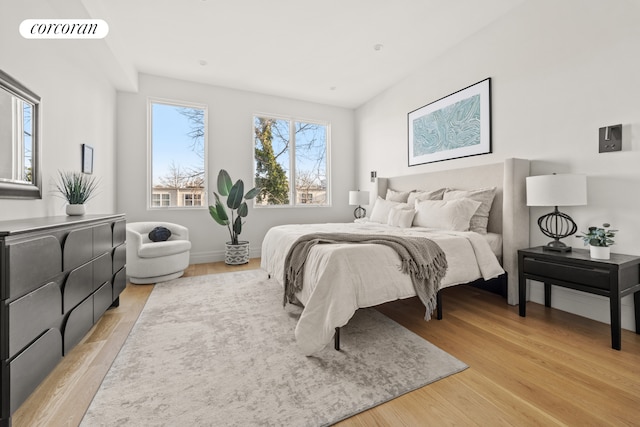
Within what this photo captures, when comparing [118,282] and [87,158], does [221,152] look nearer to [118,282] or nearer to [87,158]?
[87,158]

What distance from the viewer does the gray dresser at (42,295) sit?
3.73 feet

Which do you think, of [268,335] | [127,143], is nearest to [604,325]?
[268,335]

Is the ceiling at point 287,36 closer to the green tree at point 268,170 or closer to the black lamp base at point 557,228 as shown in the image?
the green tree at point 268,170

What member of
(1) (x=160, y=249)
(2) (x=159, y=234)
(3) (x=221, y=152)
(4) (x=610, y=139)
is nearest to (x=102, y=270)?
(1) (x=160, y=249)

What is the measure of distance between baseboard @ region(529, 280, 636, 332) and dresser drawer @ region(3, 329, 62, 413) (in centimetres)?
367

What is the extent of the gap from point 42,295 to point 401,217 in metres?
3.08

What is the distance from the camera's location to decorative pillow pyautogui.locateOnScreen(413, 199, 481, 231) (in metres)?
2.83

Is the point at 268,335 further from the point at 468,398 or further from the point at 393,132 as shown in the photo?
the point at 393,132

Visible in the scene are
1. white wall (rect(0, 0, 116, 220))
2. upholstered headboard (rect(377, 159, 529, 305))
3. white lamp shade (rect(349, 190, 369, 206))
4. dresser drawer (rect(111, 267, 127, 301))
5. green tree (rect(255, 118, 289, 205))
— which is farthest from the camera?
green tree (rect(255, 118, 289, 205))

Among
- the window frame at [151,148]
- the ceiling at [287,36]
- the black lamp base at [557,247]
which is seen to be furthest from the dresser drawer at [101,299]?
the black lamp base at [557,247]

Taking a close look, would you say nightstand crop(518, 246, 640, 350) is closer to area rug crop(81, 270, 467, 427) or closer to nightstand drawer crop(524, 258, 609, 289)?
nightstand drawer crop(524, 258, 609, 289)

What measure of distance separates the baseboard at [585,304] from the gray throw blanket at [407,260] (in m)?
1.23

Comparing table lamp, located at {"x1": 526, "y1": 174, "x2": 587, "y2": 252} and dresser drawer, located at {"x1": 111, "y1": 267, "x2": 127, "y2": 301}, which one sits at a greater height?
table lamp, located at {"x1": 526, "y1": 174, "x2": 587, "y2": 252}

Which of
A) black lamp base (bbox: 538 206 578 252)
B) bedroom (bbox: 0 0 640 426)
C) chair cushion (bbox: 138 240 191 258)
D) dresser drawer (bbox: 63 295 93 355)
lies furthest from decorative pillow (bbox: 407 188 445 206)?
dresser drawer (bbox: 63 295 93 355)
